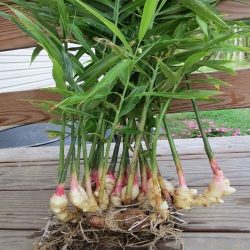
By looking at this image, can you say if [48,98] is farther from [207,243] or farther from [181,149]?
[207,243]

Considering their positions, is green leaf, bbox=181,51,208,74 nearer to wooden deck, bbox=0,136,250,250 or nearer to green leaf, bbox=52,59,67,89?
green leaf, bbox=52,59,67,89

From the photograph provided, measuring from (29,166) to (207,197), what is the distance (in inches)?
31.7

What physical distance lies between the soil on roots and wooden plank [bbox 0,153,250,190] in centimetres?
34

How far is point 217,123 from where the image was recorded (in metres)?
4.31

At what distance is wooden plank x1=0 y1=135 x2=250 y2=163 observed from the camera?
131cm

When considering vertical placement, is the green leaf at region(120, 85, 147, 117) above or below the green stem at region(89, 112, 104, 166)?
above

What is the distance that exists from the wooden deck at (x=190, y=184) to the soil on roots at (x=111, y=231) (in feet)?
0.22

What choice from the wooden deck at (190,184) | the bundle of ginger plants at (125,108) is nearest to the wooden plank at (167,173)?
the wooden deck at (190,184)

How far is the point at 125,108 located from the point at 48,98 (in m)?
0.70

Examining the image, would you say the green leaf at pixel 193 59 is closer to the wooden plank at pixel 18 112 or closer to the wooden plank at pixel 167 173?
the wooden plank at pixel 167 173

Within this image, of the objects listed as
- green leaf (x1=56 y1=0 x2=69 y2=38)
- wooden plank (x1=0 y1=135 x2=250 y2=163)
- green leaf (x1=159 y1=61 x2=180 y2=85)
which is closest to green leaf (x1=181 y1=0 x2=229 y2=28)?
green leaf (x1=159 y1=61 x2=180 y2=85)

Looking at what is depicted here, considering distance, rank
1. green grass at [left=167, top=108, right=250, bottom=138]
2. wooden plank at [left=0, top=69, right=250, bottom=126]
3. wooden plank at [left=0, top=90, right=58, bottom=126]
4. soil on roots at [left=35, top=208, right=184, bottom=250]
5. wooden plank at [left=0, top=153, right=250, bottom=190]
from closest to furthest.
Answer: soil on roots at [left=35, top=208, right=184, bottom=250] → wooden plank at [left=0, top=153, right=250, bottom=190] → wooden plank at [left=0, top=69, right=250, bottom=126] → wooden plank at [left=0, top=90, right=58, bottom=126] → green grass at [left=167, top=108, right=250, bottom=138]

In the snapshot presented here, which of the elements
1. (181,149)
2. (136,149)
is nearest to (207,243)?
(136,149)

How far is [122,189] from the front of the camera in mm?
778
